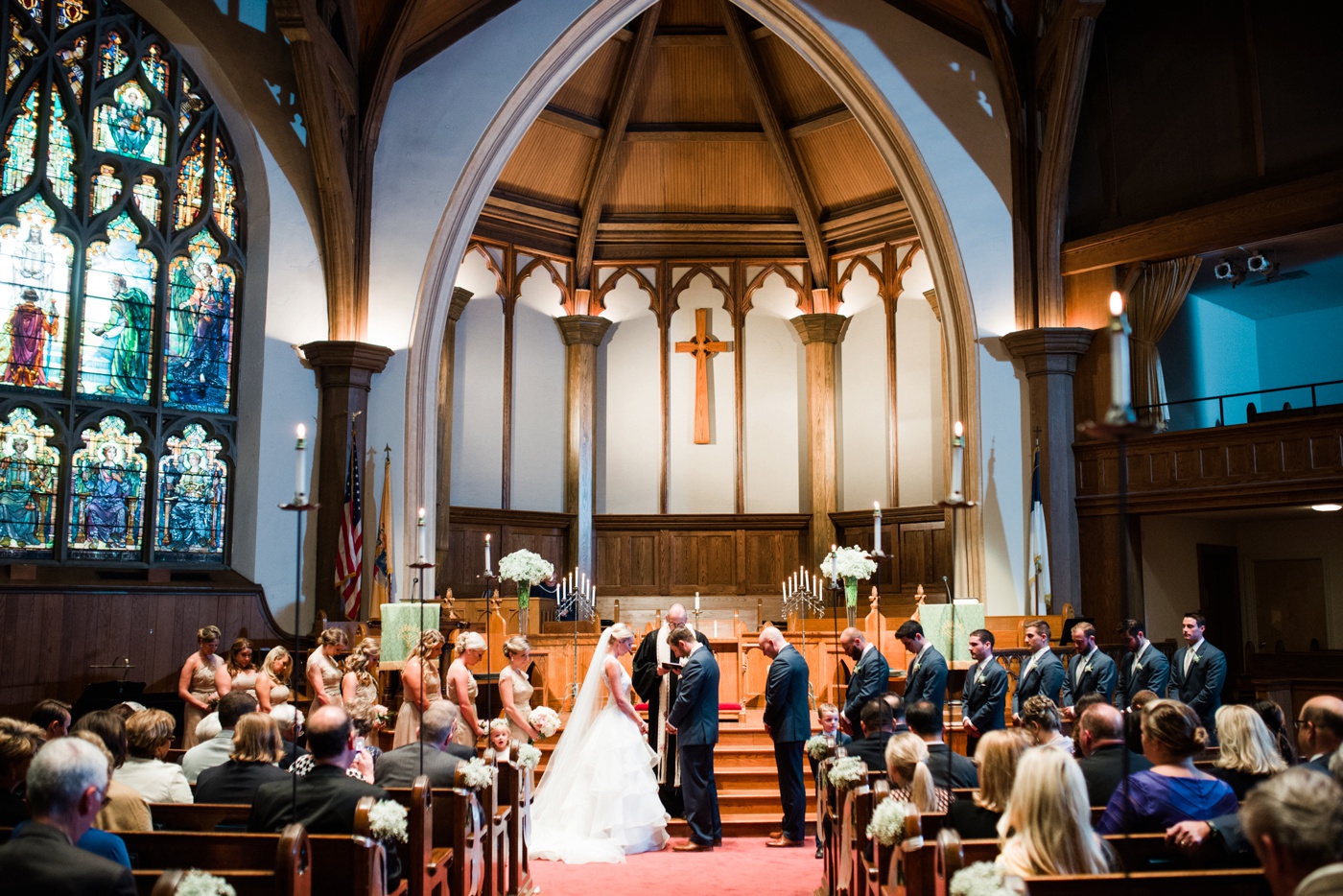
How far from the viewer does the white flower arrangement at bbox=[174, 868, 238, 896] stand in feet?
10.3

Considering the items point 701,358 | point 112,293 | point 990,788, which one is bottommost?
point 990,788

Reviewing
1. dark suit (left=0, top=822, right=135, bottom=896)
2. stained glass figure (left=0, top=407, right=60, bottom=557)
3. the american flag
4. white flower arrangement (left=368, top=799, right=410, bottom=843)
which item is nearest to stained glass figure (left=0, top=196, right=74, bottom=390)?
stained glass figure (left=0, top=407, right=60, bottom=557)

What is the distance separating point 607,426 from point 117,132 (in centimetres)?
735

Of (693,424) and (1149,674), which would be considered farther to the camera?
(693,424)

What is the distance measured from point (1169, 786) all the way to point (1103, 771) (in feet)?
2.12

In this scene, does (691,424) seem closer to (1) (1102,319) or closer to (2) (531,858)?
(1) (1102,319)

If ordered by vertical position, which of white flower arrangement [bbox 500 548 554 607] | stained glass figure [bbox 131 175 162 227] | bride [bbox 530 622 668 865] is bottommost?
bride [bbox 530 622 668 865]

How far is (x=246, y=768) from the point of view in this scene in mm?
4684

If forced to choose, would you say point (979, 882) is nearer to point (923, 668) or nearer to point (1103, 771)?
point (1103, 771)

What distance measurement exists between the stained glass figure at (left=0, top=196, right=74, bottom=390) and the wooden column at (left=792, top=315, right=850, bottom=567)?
9071 millimetres

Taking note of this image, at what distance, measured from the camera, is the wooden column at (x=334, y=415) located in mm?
11273

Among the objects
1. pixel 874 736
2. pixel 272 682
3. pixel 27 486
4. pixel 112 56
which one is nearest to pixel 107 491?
pixel 27 486

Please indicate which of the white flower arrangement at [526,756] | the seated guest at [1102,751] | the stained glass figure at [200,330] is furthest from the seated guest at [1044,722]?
the stained glass figure at [200,330]

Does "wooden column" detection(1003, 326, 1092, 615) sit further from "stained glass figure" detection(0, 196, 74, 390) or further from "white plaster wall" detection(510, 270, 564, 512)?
"stained glass figure" detection(0, 196, 74, 390)
